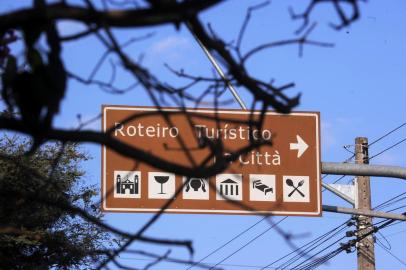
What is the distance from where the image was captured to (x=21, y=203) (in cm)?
461

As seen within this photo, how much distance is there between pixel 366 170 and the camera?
10.9m

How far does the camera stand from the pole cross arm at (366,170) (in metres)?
10.8

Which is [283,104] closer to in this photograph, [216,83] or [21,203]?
[216,83]

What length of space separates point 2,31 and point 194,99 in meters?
1.09

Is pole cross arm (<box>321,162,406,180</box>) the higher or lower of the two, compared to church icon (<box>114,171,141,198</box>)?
higher

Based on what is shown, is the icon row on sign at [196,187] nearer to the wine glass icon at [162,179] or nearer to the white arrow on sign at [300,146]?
the wine glass icon at [162,179]

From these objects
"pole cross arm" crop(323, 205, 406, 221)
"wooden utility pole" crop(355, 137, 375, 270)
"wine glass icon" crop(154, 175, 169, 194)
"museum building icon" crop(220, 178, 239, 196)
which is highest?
"wooden utility pole" crop(355, 137, 375, 270)

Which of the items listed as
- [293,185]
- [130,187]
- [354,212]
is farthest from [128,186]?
[354,212]

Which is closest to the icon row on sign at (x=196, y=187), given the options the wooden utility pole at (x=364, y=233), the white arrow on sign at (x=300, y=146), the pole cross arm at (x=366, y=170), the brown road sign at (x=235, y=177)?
the brown road sign at (x=235, y=177)

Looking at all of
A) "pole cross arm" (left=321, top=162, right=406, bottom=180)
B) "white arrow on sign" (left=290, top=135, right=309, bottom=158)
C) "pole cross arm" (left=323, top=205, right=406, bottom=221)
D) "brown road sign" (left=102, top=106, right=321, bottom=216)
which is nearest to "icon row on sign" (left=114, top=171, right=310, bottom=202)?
"brown road sign" (left=102, top=106, right=321, bottom=216)

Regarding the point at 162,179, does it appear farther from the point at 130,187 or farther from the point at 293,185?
the point at 293,185

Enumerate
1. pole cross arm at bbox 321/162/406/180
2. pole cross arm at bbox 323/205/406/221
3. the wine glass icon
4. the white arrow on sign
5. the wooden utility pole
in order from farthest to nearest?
the wooden utility pole
pole cross arm at bbox 323/205/406/221
pole cross arm at bbox 321/162/406/180
the white arrow on sign
the wine glass icon

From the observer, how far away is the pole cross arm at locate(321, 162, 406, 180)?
10.8m

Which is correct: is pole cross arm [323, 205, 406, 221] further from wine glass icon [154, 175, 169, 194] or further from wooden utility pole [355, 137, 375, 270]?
wooden utility pole [355, 137, 375, 270]
